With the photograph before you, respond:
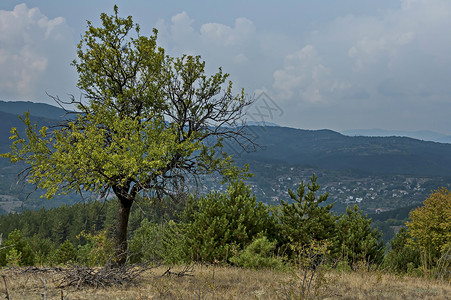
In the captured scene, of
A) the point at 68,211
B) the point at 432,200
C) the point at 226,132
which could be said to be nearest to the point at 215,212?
the point at 226,132

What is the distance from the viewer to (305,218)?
19.9 m

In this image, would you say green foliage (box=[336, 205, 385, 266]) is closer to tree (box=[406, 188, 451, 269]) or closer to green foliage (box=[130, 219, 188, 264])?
green foliage (box=[130, 219, 188, 264])

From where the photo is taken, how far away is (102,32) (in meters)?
13.3

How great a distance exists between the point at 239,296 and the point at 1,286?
16.6 ft

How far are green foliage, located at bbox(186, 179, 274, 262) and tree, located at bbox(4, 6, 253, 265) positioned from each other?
3.70 m

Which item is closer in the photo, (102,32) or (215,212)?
(102,32)

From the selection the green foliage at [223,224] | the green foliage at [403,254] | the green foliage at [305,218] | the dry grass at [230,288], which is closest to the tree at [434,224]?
the green foliage at [403,254]

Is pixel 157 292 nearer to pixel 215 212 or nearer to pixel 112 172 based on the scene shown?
pixel 112 172

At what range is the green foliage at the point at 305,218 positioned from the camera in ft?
63.9

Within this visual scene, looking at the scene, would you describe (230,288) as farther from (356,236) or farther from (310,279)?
(356,236)

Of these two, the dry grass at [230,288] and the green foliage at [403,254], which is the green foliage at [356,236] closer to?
the green foliage at [403,254]

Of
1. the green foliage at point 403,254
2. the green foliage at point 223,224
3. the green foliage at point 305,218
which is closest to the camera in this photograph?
the green foliage at point 223,224

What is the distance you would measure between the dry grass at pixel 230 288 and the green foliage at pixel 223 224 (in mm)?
6235

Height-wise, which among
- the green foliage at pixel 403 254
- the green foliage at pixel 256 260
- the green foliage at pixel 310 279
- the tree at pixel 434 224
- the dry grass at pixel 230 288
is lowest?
the green foliage at pixel 403 254
